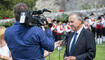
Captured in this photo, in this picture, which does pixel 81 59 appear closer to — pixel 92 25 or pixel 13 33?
pixel 13 33

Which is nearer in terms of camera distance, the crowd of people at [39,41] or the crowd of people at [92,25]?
the crowd of people at [39,41]

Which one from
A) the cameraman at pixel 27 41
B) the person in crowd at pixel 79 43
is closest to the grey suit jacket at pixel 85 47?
the person in crowd at pixel 79 43

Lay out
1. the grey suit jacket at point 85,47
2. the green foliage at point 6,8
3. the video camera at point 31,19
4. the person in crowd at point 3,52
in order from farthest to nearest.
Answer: the green foliage at point 6,8, the person in crowd at point 3,52, the grey suit jacket at point 85,47, the video camera at point 31,19

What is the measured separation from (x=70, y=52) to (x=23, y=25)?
0.88 m

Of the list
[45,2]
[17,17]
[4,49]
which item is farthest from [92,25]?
[45,2]

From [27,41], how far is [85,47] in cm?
88

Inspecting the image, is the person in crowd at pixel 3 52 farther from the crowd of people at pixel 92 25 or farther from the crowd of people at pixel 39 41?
the crowd of people at pixel 92 25

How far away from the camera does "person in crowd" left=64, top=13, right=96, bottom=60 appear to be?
2850 mm

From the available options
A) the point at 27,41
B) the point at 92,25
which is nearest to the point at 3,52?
the point at 27,41

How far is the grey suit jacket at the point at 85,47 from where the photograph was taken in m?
2.84

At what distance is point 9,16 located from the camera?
18938 mm

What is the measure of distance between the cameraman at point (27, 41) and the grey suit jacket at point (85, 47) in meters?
0.49

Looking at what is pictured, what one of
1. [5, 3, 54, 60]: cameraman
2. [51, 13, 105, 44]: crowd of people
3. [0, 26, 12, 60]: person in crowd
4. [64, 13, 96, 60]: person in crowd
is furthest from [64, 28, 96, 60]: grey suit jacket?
[51, 13, 105, 44]: crowd of people

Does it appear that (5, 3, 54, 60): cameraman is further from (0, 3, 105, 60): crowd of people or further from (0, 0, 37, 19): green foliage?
(0, 0, 37, 19): green foliage
